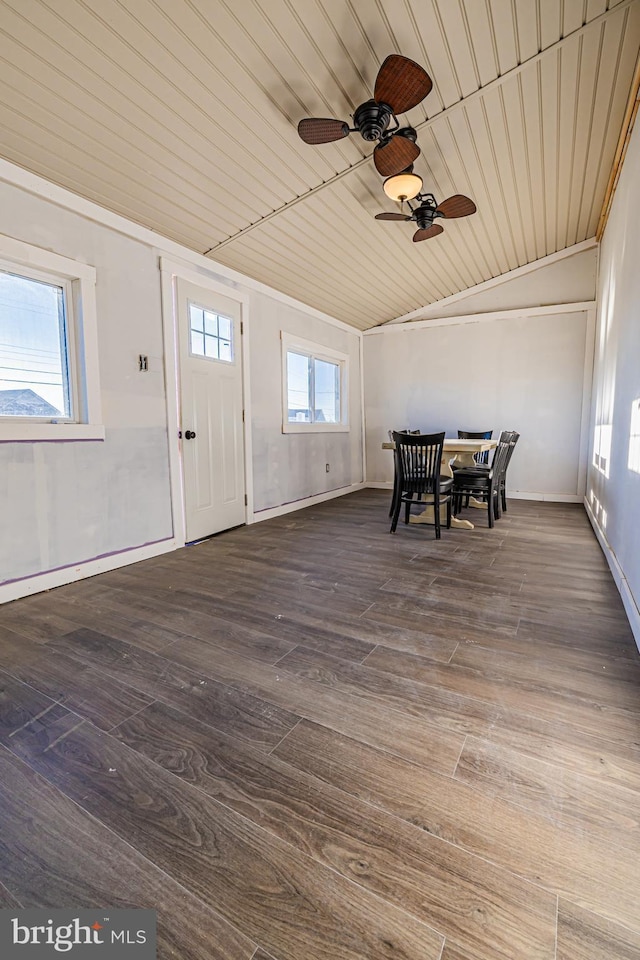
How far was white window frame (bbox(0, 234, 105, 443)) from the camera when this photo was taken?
279cm

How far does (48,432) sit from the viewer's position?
284 cm

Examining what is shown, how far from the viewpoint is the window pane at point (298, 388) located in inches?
215

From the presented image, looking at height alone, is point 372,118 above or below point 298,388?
above

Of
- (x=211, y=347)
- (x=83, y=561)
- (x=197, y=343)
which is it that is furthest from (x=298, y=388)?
(x=83, y=561)

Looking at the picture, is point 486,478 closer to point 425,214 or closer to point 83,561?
point 425,214

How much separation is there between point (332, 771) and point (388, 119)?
3317mm

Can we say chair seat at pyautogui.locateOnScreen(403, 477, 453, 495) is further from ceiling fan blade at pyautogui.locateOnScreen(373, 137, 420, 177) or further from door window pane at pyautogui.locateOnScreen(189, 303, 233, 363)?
ceiling fan blade at pyautogui.locateOnScreen(373, 137, 420, 177)

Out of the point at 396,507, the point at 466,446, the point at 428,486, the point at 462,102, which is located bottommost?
the point at 396,507

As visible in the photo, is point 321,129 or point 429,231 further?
point 429,231

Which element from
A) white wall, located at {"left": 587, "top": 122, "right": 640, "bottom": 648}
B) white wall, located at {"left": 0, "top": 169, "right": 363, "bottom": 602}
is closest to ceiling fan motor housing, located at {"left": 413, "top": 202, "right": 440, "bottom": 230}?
white wall, located at {"left": 587, "top": 122, "right": 640, "bottom": 648}

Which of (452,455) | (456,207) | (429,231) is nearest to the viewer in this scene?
(456,207)

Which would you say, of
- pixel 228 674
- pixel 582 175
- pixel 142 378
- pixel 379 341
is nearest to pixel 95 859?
pixel 228 674

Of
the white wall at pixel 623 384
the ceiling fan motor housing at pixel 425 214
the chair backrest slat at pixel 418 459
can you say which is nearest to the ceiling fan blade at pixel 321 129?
the ceiling fan motor housing at pixel 425 214

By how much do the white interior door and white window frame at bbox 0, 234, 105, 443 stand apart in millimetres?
814
